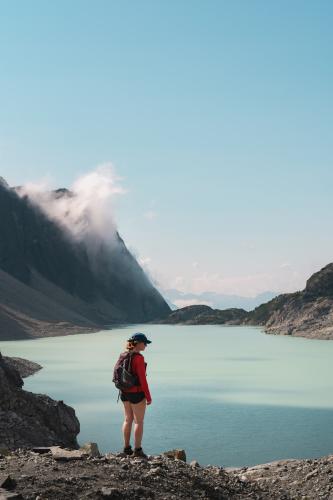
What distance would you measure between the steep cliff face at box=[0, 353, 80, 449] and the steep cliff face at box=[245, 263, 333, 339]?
107 m

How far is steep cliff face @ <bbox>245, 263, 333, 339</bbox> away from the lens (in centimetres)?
13425

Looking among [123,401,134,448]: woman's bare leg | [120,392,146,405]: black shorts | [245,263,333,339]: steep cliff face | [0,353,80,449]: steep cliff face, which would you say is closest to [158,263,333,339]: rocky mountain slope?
[245,263,333,339]: steep cliff face

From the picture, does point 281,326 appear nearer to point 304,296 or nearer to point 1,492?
point 304,296

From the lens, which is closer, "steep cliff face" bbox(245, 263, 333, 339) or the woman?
the woman

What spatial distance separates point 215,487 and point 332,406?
29.8m

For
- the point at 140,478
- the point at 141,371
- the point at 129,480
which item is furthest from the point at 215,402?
the point at 129,480

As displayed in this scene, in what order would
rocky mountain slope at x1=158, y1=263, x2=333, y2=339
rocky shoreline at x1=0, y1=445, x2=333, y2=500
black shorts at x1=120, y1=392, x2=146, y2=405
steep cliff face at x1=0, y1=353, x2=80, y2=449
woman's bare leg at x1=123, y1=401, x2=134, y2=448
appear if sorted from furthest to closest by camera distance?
rocky mountain slope at x1=158, y1=263, x2=333, y2=339 < steep cliff face at x1=0, y1=353, x2=80, y2=449 < woman's bare leg at x1=123, y1=401, x2=134, y2=448 < black shorts at x1=120, y1=392, x2=146, y2=405 < rocky shoreline at x1=0, y1=445, x2=333, y2=500

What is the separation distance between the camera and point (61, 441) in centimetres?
2278

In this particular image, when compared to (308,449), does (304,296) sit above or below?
above

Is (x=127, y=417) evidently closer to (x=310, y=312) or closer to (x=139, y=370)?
(x=139, y=370)

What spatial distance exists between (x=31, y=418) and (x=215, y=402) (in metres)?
19.7

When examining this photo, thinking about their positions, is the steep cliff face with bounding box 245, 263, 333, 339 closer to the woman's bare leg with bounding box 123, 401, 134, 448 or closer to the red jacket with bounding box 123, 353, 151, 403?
the woman's bare leg with bounding box 123, 401, 134, 448

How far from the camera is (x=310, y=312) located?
145 metres

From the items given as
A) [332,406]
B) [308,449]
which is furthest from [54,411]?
[332,406]
